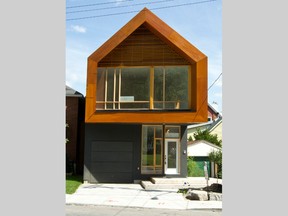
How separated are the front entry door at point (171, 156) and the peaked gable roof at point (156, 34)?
442 cm

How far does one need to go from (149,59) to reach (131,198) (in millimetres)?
7081

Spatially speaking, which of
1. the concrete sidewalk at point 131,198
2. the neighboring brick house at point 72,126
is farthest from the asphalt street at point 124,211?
the neighboring brick house at point 72,126

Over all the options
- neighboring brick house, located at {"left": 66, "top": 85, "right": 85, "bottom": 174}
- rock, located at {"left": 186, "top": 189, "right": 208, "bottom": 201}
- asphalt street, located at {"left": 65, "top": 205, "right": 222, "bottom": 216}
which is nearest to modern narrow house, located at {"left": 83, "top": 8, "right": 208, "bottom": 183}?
neighboring brick house, located at {"left": 66, "top": 85, "right": 85, "bottom": 174}

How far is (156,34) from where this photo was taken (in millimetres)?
16375

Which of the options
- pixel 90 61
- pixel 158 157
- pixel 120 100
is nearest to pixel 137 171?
pixel 158 157

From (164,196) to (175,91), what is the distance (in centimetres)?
542

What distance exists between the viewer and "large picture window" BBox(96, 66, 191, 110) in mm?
16266

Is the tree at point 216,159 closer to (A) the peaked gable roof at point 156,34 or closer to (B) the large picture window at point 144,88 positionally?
(B) the large picture window at point 144,88

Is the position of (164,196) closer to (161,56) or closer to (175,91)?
(175,91)

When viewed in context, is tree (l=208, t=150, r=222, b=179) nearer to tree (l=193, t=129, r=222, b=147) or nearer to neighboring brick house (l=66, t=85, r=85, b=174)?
tree (l=193, t=129, r=222, b=147)

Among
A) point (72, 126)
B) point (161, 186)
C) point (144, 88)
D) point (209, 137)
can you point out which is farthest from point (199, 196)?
point (209, 137)

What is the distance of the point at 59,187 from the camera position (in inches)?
98.6

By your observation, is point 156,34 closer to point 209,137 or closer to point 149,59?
point 149,59

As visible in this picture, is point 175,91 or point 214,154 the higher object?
point 175,91
